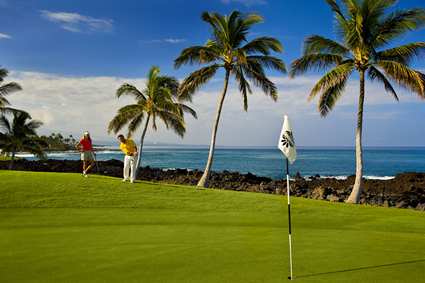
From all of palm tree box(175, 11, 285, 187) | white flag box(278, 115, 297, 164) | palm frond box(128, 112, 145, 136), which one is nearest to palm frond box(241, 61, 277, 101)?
palm tree box(175, 11, 285, 187)

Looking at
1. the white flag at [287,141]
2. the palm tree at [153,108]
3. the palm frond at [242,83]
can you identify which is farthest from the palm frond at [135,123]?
the white flag at [287,141]

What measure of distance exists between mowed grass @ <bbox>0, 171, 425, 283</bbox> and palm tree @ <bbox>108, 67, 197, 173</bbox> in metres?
13.1

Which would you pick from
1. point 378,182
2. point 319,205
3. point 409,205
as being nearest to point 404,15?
point 319,205

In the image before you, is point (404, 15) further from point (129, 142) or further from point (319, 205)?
point (129, 142)

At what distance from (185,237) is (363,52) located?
16217 mm

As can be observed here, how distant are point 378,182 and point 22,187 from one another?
37.1 meters

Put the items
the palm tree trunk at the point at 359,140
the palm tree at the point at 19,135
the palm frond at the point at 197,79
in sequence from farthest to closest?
the palm tree at the point at 19,135 → the palm frond at the point at 197,79 → the palm tree trunk at the point at 359,140

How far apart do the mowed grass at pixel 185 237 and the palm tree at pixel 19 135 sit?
87.4ft

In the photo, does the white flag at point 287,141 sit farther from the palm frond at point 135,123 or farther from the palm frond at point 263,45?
the palm frond at point 135,123

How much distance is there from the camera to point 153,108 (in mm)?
31469

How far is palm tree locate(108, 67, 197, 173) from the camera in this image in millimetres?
31109

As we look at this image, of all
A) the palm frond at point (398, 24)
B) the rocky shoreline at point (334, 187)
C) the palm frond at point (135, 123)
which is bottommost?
the rocky shoreline at point (334, 187)

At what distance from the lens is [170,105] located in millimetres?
30547

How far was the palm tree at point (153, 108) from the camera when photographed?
3111cm
